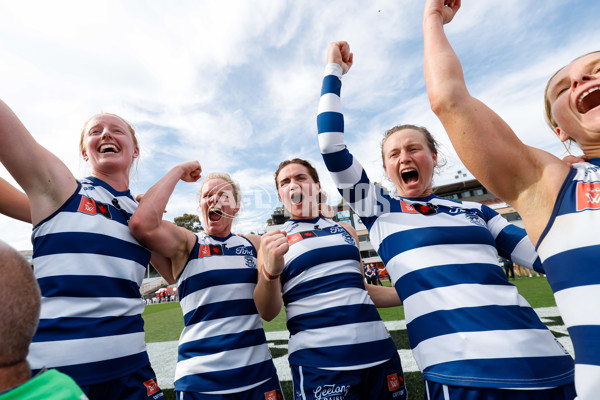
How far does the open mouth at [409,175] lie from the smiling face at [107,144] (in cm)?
195

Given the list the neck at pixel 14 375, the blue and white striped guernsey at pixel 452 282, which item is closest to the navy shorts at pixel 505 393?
the blue and white striped guernsey at pixel 452 282

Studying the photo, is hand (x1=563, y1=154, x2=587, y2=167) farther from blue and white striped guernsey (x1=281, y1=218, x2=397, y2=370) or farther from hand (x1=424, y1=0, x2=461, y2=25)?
blue and white striped guernsey (x1=281, y1=218, x2=397, y2=370)

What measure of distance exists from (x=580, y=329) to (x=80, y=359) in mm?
2036

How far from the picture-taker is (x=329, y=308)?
1.98m

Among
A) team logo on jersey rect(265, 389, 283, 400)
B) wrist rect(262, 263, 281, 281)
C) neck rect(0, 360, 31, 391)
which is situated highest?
wrist rect(262, 263, 281, 281)

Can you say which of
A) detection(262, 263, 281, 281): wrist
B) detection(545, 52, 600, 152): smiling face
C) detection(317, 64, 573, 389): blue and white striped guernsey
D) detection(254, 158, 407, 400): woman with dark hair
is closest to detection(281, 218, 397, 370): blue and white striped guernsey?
detection(254, 158, 407, 400): woman with dark hair

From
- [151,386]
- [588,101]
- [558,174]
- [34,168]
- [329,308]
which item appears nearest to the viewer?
[558,174]

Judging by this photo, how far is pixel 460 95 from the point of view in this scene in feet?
3.56

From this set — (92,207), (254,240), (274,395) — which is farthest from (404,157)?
(92,207)

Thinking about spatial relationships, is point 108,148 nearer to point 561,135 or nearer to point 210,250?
point 210,250

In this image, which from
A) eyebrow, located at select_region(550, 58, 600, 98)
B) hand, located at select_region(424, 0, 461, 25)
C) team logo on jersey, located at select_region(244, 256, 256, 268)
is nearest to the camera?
eyebrow, located at select_region(550, 58, 600, 98)

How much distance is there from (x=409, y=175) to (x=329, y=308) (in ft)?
3.35

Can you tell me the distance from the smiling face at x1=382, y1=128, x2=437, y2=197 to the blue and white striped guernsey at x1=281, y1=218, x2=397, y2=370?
62cm

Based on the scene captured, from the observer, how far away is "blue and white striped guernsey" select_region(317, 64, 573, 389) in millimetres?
1239
